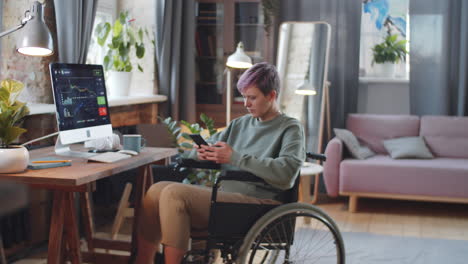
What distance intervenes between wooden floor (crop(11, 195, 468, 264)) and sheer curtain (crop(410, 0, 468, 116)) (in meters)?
0.92

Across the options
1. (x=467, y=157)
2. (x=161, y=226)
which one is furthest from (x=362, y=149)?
(x=161, y=226)

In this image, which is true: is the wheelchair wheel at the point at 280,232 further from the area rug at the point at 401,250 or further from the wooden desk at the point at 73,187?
the area rug at the point at 401,250

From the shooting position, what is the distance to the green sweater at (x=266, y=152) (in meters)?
2.02

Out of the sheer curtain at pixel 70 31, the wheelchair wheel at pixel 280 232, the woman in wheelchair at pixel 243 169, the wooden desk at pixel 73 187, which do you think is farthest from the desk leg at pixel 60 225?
the sheer curtain at pixel 70 31

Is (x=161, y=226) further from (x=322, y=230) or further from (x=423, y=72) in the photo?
(x=423, y=72)

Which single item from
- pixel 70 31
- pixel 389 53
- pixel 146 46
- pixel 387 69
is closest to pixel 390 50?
pixel 389 53

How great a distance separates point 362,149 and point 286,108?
72cm

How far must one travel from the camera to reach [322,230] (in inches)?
146

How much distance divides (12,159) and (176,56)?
10.0 ft

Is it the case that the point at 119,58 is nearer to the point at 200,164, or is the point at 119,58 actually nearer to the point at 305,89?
the point at 305,89

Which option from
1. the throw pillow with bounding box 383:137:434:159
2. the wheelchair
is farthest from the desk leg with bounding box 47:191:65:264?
the throw pillow with bounding box 383:137:434:159

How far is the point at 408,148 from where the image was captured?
455 cm

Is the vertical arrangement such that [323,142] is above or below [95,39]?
below

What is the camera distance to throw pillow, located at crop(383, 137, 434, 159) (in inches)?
178
